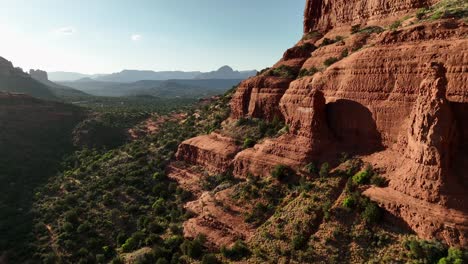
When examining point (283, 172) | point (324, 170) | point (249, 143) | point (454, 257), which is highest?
point (249, 143)

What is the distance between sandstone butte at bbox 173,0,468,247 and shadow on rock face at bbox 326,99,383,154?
0.11m

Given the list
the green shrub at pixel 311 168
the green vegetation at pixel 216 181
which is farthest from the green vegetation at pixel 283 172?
the green vegetation at pixel 216 181

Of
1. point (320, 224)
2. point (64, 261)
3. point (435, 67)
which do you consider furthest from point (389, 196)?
point (64, 261)

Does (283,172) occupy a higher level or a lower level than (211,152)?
higher

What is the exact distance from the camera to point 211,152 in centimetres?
4928

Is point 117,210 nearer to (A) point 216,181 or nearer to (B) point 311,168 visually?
(A) point 216,181

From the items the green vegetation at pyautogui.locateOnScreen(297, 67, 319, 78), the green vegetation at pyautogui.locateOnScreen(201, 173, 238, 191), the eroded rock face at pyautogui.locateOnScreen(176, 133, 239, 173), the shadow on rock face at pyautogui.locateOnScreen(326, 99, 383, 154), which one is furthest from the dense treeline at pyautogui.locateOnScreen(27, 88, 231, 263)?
the shadow on rock face at pyautogui.locateOnScreen(326, 99, 383, 154)

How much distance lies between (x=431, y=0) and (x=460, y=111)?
24.2m

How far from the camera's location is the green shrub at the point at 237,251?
31172 millimetres

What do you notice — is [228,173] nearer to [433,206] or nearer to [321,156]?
[321,156]

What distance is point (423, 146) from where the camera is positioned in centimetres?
2658

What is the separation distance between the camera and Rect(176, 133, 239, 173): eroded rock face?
46844 millimetres

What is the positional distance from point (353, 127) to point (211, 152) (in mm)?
22283

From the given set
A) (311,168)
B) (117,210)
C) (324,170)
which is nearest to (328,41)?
(311,168)
